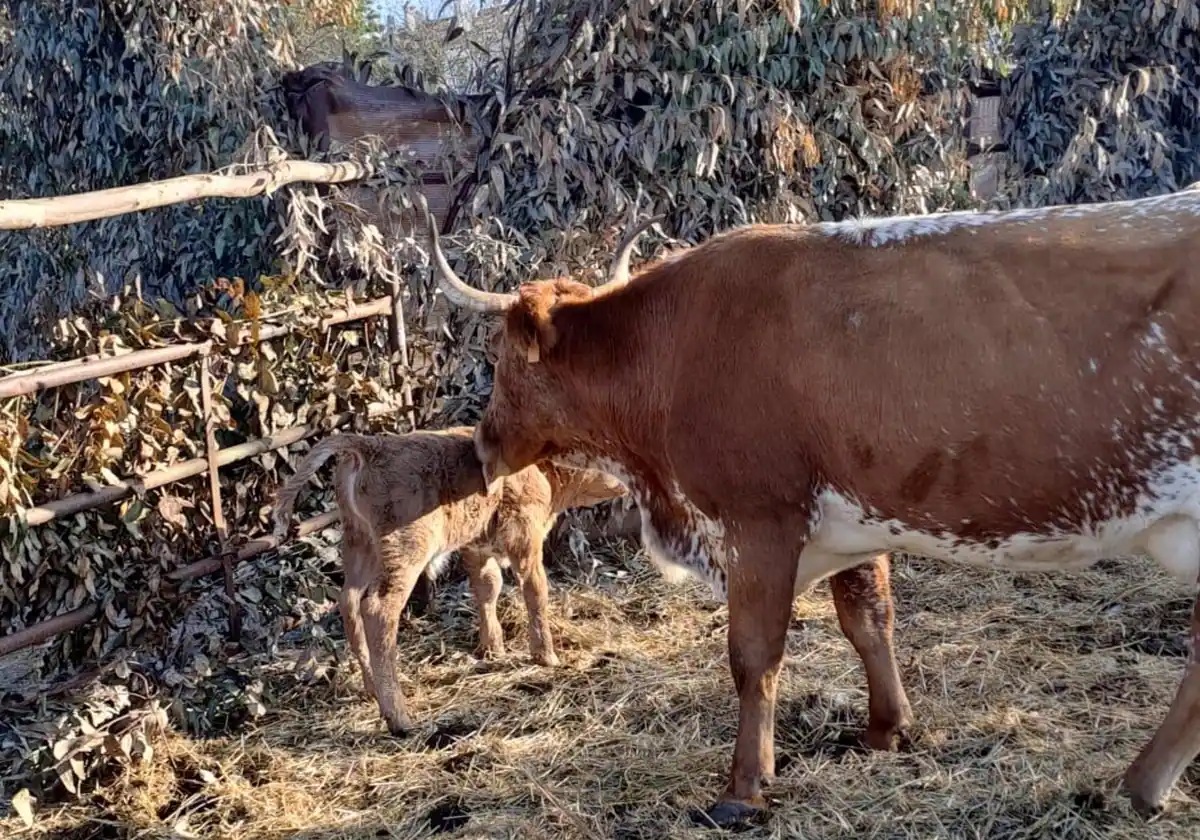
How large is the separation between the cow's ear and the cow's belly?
46.9 inches

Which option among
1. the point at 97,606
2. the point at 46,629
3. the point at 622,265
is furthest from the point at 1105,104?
the point at 46,629

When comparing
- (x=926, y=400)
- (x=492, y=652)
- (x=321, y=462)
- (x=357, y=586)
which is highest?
(x=926, y=400)

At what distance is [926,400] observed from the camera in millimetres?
3553

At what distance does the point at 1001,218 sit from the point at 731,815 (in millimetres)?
2050

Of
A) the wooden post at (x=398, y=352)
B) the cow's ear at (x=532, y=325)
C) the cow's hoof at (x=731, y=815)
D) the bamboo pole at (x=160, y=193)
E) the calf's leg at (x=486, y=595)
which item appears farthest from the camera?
the wooden post at (x=398, y=352)

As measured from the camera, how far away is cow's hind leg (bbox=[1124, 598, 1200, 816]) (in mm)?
3566

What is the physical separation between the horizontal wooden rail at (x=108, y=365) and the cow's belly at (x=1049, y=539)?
247cm

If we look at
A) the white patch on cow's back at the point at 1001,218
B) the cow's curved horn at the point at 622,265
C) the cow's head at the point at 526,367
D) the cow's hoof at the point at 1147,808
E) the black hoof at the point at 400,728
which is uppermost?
the white patch on cow's back at the point at 1001,218

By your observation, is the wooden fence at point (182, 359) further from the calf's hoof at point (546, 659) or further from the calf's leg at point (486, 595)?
the calf's hoof at point (546, 659)

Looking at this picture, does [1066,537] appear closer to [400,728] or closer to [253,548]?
[400,728]

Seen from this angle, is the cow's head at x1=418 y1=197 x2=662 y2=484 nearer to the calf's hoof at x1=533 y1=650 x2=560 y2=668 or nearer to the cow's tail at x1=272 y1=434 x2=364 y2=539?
the cow's tail at x1=272 y1=434 x2=364 y2=539

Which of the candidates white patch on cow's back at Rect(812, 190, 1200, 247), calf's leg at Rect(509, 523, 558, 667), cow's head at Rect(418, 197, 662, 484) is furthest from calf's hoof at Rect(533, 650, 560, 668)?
white patch on cow's back at Rect(812, 190, 1200, 247)

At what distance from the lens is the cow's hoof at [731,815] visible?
12.4 feet

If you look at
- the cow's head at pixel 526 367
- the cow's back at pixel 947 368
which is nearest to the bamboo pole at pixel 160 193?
the cow's head at pixel 526 367
